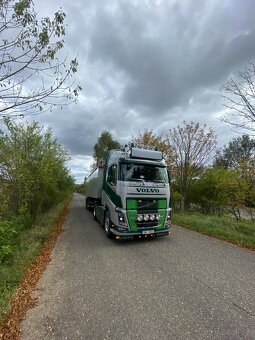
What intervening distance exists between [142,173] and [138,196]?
0.95m

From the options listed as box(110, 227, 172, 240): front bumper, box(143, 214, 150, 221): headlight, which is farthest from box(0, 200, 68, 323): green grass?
box(143, 214, 150, 221): headlight

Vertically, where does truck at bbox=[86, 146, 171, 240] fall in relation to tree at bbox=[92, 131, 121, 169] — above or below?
below

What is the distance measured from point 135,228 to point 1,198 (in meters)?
5.04

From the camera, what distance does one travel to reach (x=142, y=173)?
8336 millimetres

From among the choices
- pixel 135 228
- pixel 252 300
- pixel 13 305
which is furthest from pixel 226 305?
pixel 135 228

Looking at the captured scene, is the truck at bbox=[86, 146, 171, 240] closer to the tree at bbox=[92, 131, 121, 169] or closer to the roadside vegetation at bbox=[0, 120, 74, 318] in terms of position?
the roadside vegetation at bbox=[0, 120, 74, 318]

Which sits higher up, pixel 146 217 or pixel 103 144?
pixel 103 144

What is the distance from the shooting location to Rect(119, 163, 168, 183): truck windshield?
808 centimetres

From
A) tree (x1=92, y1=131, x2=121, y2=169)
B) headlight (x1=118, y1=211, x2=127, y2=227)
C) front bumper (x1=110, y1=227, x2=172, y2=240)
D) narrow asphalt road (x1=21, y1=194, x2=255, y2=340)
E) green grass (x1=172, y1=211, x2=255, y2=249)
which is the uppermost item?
tree (x1=92, y1=131, x2=121, y2=169)

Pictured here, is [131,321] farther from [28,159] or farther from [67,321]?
[28,159]

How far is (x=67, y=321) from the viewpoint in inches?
137

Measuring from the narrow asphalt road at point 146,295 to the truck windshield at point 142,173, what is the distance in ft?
7.97

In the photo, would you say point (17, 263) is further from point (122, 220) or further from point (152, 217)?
point (152, 217)

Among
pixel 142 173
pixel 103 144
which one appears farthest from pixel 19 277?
pixel 103 144
